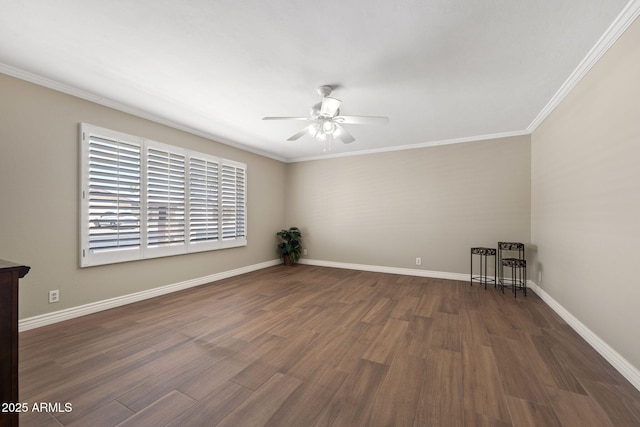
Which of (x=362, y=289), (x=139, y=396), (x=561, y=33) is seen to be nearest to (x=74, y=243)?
(x=139, y=396)

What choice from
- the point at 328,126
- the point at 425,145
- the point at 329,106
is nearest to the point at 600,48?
the point at 329,106

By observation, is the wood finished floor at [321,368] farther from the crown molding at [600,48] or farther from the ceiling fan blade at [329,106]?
the crown molding at [600,48]

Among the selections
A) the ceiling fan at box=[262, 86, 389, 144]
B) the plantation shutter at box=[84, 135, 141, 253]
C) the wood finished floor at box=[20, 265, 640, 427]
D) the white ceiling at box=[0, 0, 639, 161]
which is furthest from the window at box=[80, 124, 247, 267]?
the ceiling fan at box=[262, 86, 389, 144]

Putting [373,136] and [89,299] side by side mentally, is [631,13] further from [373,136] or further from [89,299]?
[89,299]

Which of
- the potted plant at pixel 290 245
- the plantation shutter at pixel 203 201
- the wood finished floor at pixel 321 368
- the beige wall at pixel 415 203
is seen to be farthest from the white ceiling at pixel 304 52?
the potted plant at pixel 290 245

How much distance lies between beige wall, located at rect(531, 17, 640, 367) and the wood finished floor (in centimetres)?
38

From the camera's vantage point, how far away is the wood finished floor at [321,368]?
1487 millimetres

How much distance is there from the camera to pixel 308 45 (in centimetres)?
210

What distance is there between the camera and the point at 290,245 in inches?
236

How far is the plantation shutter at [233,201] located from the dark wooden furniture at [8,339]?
3.53 metres

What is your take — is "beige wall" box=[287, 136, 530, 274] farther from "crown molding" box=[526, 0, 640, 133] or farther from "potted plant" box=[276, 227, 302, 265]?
"crown molding" box=[526, 0, 640, 133]

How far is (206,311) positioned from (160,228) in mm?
1525

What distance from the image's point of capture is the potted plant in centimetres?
597

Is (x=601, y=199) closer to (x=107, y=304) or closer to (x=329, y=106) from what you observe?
(x=329, y=106)
